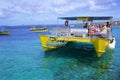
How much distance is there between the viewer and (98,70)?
39.9 feet

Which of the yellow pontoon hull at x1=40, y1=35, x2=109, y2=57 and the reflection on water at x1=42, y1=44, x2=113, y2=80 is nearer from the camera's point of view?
the reflection on water at x1=42, y1=44, x2=113, y2=80

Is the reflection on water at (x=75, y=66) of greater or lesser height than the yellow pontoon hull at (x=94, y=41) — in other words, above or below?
below

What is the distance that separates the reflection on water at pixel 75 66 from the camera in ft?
35.8

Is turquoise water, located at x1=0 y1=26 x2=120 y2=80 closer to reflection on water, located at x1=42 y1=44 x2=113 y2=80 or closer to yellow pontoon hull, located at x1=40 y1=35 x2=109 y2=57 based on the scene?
reflection on water, located at x1=42 y1=44 x2=113 y2=80

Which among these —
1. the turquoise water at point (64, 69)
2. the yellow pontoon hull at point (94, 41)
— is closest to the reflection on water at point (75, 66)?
the turquoise water at point (64, 69)

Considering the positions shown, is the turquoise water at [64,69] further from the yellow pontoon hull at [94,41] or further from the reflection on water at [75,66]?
the yellow pontoon hull at [94,41]

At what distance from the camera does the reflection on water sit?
10909mm

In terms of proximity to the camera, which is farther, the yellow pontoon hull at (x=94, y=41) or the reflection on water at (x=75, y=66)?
the yellow pontoon hull at (x=94, y=41)

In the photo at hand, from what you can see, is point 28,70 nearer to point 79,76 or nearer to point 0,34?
point 79,76

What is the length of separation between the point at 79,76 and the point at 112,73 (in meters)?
1.91

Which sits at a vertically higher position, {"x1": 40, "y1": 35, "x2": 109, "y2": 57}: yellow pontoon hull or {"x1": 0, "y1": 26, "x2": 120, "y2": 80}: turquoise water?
{"x1": 40, "y1": 35, "x2": 109, "y2": 57}: yellow pontoon hull

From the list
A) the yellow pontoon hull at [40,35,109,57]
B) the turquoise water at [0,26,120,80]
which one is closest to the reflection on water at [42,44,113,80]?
the turquoise water at [0,26,120,80]

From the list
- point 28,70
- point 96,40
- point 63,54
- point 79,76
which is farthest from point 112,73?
point 63,54

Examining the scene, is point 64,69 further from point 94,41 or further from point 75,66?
point 94,41
